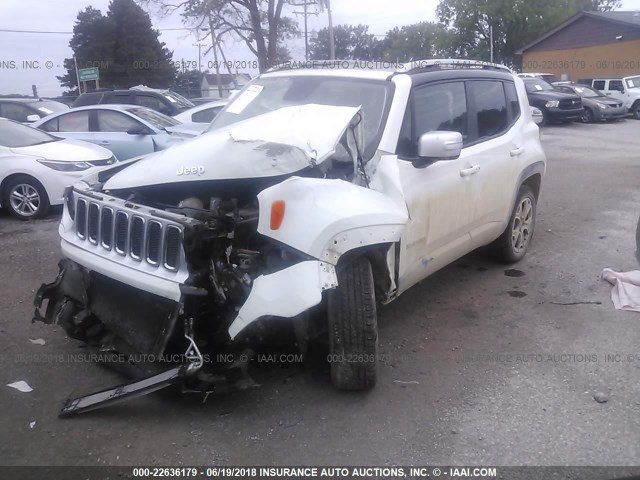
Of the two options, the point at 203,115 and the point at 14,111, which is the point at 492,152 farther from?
the point at 14,111

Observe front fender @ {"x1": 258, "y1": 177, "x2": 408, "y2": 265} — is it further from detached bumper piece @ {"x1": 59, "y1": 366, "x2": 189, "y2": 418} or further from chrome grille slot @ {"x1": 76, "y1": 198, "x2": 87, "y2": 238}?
chrome grille slot @ {"x1": 76, "y1": 198, "x2": 87, "y2": 238}

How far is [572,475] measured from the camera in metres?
2.86

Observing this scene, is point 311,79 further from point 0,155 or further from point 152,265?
point 0,155

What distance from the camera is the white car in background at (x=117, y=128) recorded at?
976 centimetres

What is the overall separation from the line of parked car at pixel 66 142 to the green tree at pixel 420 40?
42084 mm

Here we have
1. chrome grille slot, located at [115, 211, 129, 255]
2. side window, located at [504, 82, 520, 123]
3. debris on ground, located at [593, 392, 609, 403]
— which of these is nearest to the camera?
chrome grille slot, located at [115, 211, 129, 255]

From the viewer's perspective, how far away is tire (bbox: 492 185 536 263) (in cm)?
564

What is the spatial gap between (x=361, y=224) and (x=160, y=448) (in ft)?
4.95

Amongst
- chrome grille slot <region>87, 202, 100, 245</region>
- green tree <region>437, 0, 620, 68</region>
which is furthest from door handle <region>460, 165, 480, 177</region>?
green tree <region>437, 0, 620, 68</region>

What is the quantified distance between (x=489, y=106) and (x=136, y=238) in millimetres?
3300

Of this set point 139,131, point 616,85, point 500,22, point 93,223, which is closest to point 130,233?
point 93,223

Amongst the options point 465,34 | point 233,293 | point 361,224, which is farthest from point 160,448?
point 465,34

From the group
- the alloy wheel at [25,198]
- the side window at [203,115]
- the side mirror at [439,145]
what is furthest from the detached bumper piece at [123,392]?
the side window at [203,115]

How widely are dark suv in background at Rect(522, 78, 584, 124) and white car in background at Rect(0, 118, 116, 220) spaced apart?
1638 centimetres
